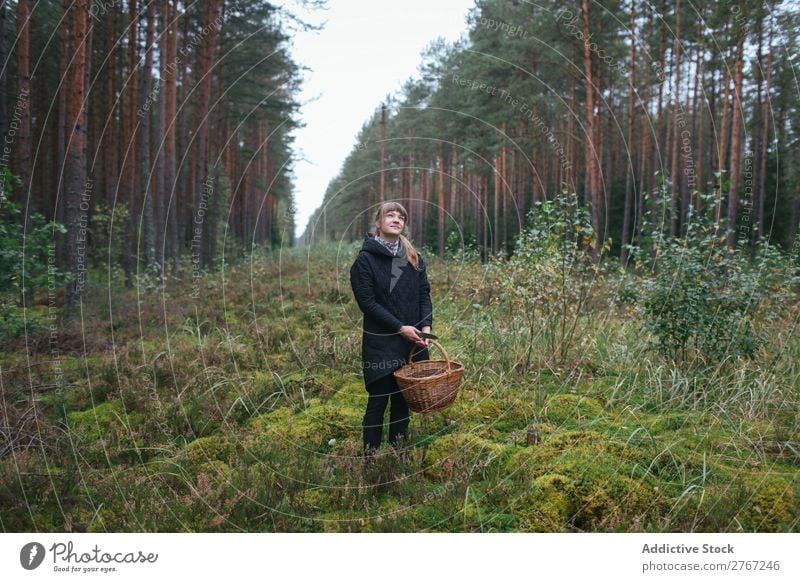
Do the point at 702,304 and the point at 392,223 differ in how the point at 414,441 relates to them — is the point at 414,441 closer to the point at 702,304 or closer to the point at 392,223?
the point at 392,223

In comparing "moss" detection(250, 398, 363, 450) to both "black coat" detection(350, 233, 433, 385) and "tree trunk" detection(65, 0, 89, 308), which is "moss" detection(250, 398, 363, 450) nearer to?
"black coat" detection(350, 233, 433, 385)

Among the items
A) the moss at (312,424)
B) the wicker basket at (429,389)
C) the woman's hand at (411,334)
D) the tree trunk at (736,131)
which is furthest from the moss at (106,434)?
the tree trunk at (736,131)

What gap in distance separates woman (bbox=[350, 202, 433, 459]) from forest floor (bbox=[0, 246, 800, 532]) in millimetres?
Result: 362

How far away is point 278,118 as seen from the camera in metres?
21.7

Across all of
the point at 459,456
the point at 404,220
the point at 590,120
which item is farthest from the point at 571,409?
the point at 590,120

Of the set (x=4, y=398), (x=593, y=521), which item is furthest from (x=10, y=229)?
(x=593, y=521)

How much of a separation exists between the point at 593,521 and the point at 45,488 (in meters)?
3.98

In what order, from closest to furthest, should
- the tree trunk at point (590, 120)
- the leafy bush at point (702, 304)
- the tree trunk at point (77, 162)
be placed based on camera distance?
the leafy bush at point (702, 304) < the tree trunk at point (77, 162) < the tree trunk at point (590, 120)

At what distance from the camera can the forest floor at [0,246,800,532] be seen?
348 centimetres

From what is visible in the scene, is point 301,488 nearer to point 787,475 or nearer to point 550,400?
point 550,400

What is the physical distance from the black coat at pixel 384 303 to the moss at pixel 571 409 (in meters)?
1.51

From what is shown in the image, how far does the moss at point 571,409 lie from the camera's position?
482cm

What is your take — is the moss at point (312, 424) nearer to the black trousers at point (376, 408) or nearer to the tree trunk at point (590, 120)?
the black trousers at point (376, 408)

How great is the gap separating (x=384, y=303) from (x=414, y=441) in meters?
1.33
